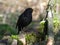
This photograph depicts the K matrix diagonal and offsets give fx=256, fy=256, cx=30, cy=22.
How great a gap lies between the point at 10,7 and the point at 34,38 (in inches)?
346

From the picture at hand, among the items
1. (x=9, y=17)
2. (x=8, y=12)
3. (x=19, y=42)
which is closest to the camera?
(x=19, y=42)

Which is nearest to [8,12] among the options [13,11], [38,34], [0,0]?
[13,11]

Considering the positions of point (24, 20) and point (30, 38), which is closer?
point (30, 38)

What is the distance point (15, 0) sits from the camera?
1377cm

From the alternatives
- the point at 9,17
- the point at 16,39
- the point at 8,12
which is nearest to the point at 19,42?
the point at 16,39

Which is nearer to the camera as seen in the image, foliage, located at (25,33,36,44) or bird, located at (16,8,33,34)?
foliage, located at (25,33,36,44)

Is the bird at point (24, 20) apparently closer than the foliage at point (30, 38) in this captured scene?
No

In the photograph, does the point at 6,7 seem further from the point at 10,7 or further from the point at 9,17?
the point at 9,17

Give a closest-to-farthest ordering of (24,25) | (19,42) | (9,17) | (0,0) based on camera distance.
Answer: (19,42) → (24,25) → (9,17) → (0,0)

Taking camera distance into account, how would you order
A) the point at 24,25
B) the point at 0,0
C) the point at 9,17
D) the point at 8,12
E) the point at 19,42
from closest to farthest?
the point at 19,42
the point at 24,25
the point at 9,17
the point at 8,12
the point at 0,0

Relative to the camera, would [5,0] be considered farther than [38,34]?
Yes

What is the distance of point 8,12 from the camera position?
12.1m

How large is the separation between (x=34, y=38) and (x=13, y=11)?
822 cm

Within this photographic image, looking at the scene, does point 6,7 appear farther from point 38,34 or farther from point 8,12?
point 38,34
